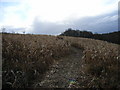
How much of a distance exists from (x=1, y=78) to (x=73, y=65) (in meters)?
3.47

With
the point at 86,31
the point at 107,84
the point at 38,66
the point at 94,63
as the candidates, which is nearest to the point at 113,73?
the point at 107,84

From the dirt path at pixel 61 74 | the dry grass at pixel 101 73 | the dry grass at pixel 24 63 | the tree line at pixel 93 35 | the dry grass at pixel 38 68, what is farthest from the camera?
the tree line at pixel 93 35

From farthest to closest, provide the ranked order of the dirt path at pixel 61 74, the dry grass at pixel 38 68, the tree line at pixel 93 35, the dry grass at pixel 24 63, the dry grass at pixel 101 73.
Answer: the tree line at pixel 93 35, the dirt path at pixel 61 74, the dry grass at pixel 24 63, the dry grass at pixel 38 68, the dry grass at pixel 101 73

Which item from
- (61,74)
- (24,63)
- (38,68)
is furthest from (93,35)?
(24,63)

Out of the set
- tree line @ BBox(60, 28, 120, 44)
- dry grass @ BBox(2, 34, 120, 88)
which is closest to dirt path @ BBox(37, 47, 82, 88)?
dry grass @ BBox(2, 34, 120, 88)

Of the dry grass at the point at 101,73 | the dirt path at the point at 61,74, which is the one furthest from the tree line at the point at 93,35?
the dry grass at the point at 101,73

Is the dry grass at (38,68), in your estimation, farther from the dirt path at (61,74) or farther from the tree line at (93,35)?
the tree line at (93,35)

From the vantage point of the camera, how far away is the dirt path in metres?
6.20

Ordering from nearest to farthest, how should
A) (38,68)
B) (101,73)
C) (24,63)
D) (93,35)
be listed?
(101,73), (24,63), (38,68), (93,35)

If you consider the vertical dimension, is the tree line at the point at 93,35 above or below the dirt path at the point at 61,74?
above

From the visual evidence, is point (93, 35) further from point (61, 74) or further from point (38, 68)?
point (38, 68)

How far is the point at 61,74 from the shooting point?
7.05m

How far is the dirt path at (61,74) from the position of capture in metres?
6.20

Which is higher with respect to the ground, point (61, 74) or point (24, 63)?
point (24, 63)
